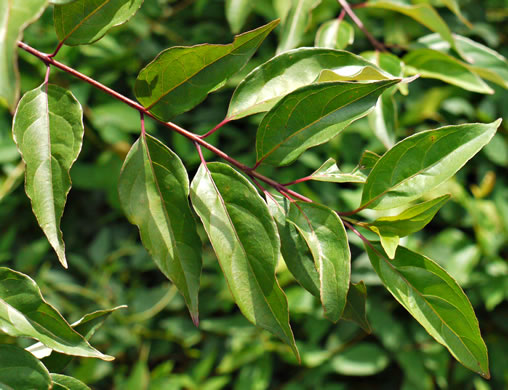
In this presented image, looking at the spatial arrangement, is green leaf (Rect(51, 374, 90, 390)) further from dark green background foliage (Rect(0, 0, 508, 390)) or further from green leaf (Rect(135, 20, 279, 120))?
dark green background foliage (Rect(0, 0, 508, 390))

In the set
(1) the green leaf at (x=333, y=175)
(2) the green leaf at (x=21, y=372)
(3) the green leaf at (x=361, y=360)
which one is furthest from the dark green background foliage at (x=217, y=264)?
(2) the green leaf at (x=21, y=372)

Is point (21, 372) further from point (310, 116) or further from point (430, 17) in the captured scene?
point (430, 17)

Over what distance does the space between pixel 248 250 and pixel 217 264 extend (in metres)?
0.95

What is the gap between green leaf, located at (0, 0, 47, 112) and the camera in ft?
1.07

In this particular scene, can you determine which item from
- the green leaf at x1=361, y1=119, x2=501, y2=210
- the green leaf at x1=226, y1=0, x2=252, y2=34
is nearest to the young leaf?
the green leaf at x1=361, y1=119, x2=501, y2=210

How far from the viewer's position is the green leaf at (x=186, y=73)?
0.48 meters

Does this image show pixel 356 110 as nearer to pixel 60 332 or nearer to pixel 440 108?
pixel 60 332

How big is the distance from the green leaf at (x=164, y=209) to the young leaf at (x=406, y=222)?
17cm

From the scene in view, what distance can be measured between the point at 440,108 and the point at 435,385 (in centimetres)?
73

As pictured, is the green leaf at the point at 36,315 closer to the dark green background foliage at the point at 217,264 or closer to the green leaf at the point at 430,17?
the green leaf at the point at 430,17

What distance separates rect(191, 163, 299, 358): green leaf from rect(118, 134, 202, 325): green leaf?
3cm

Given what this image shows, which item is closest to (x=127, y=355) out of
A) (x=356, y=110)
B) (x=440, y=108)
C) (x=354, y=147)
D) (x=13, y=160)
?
(x=13, y=160)

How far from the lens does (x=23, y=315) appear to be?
1.51 ft

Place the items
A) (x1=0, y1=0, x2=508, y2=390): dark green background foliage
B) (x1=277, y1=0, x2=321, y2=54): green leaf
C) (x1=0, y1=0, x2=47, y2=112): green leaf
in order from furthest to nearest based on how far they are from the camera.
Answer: (x1=0, y1=0, x2=508, y2=390): dark green background foliage < (x1=277, y1=0, x2=321, y2=54): green leaf < (x1=0, y1=0, x2=47, y2=112): green leaf
